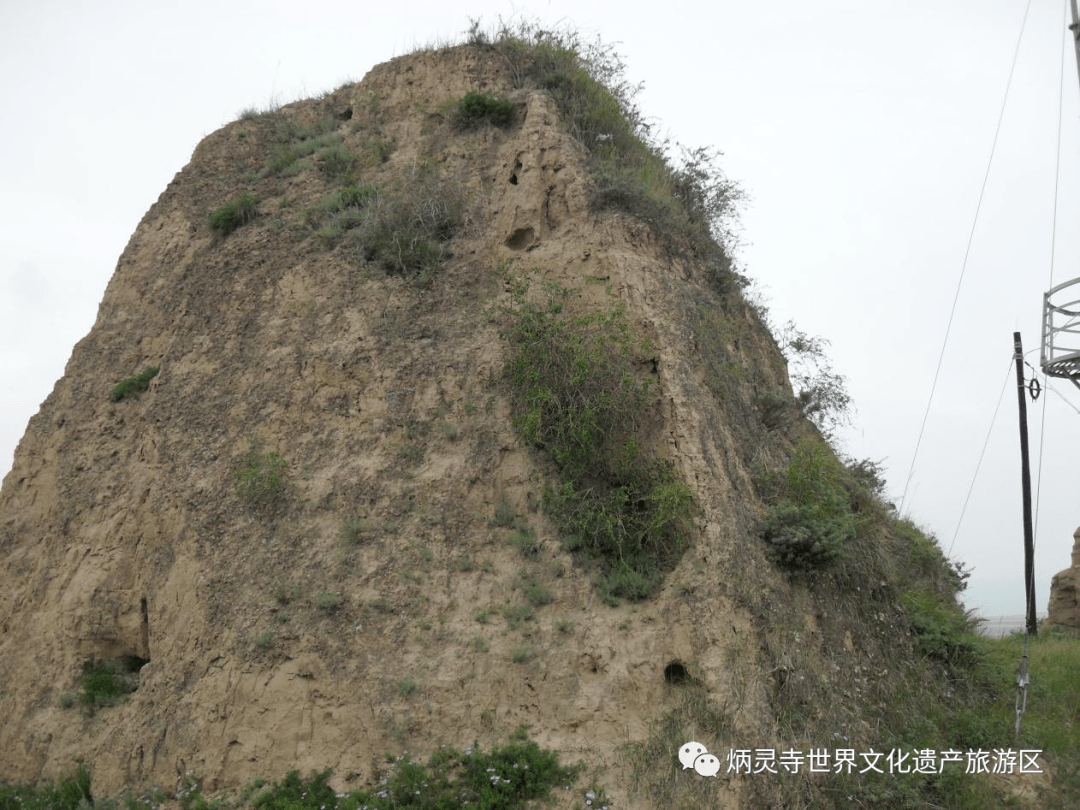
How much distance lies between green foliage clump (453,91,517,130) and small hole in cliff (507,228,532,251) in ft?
8.18

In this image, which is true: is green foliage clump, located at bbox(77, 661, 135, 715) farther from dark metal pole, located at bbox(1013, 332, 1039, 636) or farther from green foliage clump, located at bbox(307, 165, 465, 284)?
dark metal pole, located at bbox(1013, 332, 1039, 636)

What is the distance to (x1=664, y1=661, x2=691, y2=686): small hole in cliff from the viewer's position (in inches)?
306

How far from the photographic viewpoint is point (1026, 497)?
646 inches

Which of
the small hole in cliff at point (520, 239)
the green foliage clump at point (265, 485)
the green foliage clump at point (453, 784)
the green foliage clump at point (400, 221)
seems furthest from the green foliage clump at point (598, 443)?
the green foliage clump at point (265, 485)

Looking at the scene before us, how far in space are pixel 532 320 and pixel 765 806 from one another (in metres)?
5.50

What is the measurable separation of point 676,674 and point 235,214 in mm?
9305

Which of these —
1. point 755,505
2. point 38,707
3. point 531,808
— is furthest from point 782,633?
point 38,707

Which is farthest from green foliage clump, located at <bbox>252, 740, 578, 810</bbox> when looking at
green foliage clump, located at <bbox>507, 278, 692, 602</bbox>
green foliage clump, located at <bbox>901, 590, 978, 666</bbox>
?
green foliage clump, located at <bbox>901, 590, 978, 666</bbox>

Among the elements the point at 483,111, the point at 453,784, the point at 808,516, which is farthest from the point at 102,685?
the point at 483,111

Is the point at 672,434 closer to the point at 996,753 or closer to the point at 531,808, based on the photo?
the point at 531,808

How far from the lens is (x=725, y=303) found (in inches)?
476

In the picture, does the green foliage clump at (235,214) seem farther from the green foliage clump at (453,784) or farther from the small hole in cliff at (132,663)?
the green foliage clump at (453,784)

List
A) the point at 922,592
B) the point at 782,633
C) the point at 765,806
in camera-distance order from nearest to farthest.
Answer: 1. the point at 765,806
2. the point at 782,633
3. the point at 922,592

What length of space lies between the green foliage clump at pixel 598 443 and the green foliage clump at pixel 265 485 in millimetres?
2689
